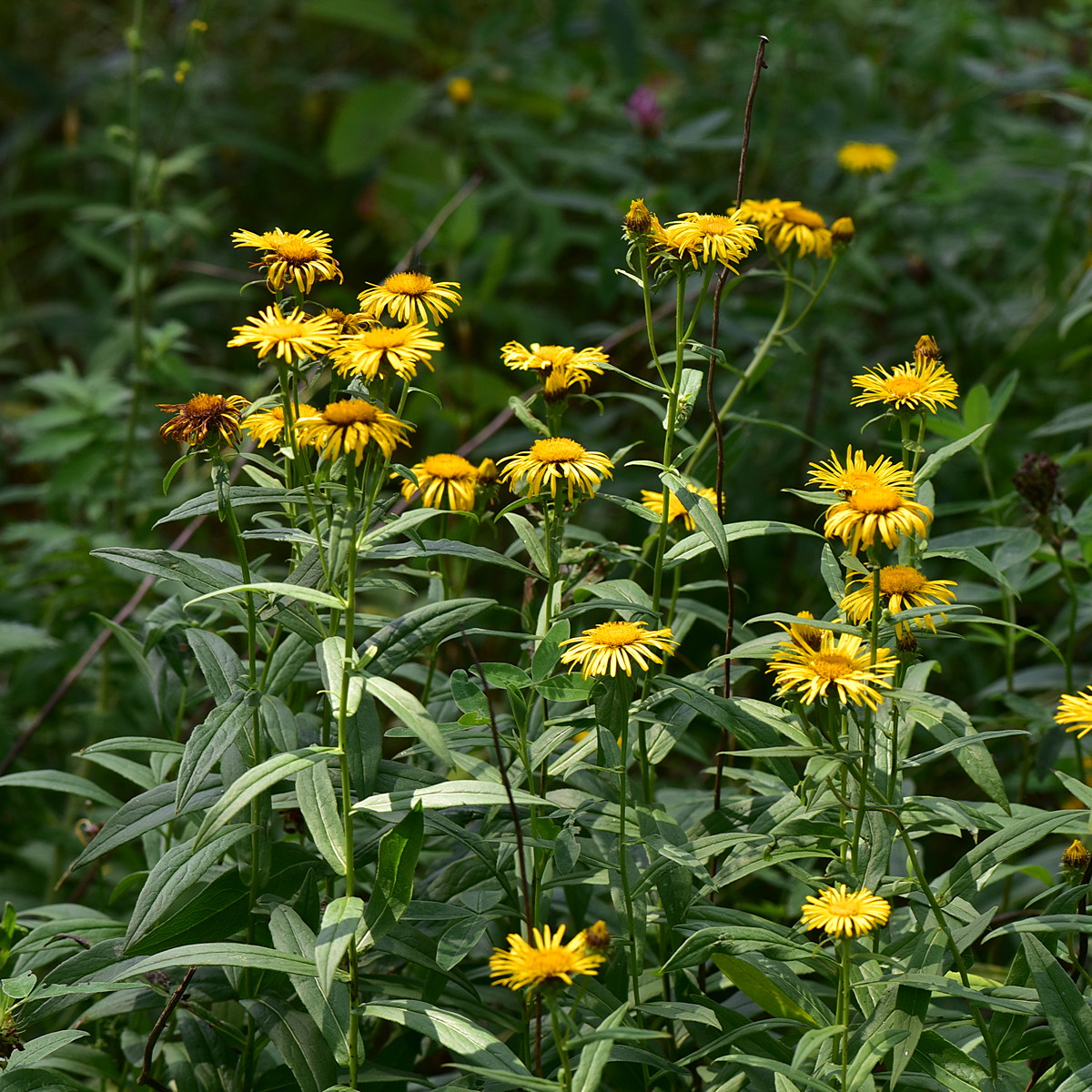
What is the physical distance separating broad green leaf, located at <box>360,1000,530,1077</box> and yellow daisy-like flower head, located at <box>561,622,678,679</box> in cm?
26

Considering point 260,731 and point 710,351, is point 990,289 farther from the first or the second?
point 260,731

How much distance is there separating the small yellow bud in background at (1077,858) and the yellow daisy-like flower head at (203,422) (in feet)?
2.33

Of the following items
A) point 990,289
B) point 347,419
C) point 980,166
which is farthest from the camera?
point 990,289

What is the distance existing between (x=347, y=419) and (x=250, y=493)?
171 mm

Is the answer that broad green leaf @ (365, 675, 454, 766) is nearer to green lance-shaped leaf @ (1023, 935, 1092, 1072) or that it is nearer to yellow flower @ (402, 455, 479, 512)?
yellow flower @ (402, 455, 479, 512)

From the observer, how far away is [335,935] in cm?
77

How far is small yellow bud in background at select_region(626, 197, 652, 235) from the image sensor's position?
891mm

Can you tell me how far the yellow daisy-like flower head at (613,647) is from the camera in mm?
823

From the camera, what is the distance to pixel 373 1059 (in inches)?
40.1

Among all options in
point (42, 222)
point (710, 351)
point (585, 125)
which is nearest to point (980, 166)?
point (585, 125)

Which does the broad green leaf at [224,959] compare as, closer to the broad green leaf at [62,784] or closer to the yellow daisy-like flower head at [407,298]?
the broad green leaf at [62,784]

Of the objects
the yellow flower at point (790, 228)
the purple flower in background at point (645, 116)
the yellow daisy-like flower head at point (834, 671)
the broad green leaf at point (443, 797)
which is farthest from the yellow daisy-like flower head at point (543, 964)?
the purple flower in background at point (645, 116)

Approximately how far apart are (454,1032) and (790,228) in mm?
840

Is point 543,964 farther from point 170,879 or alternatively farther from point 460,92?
point 460,92
